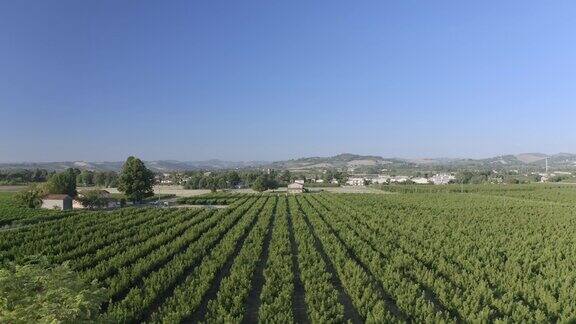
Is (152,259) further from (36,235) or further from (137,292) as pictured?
(36,235)

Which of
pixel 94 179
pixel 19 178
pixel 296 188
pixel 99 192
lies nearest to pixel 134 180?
pixel 99 192

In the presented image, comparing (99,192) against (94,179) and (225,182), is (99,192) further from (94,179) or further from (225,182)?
(94,179)

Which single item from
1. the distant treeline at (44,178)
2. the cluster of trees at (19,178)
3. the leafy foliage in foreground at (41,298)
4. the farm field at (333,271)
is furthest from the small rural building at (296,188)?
the leafy foliage in foreground at (41,298)

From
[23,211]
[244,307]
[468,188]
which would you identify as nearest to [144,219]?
[23,211]

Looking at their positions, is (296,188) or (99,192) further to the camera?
(296,188)

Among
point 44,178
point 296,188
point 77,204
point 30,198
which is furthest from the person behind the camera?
point 44,178

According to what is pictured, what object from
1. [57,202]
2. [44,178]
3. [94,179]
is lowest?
[57,202]

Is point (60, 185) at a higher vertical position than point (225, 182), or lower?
higher

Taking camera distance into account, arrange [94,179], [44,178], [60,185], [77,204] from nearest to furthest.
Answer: [77,204], [60,185], [44,178], [94,179]
